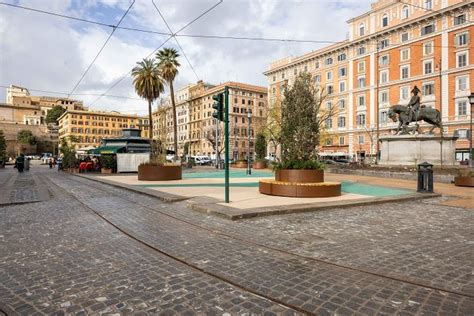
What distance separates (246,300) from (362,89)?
6418cm

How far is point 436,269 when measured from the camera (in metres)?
4.60

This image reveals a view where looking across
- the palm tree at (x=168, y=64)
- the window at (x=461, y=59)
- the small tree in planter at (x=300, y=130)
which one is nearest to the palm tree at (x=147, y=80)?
the palm tree at (x=168, y=64)

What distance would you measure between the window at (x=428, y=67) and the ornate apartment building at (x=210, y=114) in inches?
1651

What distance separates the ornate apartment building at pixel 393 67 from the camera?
48.1 meters

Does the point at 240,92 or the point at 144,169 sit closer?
the point at 144,169

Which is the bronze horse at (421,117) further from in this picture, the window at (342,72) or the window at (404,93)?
the window at (342,72)

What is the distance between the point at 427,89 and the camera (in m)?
52.3

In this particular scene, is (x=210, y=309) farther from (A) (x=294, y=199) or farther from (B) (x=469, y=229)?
(A) (x=294, y=199)

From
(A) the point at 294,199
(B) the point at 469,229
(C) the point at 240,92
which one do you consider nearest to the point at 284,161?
(A) the point at 294,199

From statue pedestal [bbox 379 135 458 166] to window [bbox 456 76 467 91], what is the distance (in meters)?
29.6

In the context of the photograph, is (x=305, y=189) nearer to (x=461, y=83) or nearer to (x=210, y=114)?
(x=461, y=83)

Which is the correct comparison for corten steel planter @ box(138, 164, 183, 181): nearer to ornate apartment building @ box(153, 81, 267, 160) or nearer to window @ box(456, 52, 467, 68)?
window @ box(456, 52, 467, 68)

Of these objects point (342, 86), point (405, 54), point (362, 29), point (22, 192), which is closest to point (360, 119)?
point (342, 86)

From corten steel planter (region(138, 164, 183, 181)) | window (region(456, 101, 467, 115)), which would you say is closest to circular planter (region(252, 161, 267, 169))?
corten steel planter (region(138, 164, 183, 181))
